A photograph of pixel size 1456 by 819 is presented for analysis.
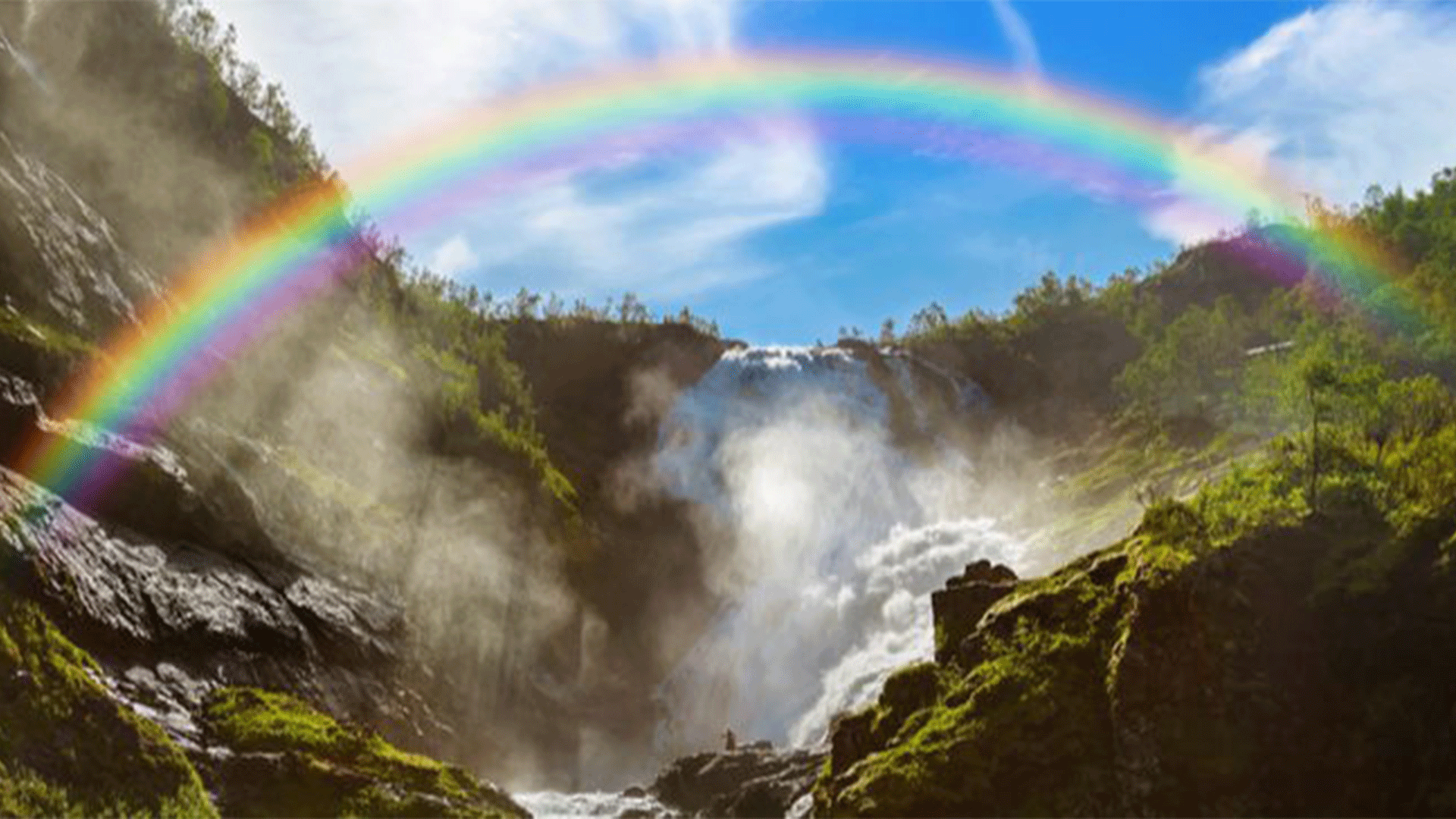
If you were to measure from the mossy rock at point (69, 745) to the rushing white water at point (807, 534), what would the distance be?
40.0 metres

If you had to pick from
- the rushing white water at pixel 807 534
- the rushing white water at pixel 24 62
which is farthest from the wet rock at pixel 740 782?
the rushing white water at pixel 24 62

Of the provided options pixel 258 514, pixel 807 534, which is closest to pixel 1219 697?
pixel 258 514

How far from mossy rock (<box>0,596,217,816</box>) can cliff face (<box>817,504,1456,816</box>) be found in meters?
14.6

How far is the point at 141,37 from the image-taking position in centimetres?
6291

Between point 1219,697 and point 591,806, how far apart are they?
26.3 m

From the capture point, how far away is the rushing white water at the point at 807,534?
67.8 m

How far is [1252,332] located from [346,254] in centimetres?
7365

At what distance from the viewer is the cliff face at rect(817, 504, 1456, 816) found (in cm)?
2266

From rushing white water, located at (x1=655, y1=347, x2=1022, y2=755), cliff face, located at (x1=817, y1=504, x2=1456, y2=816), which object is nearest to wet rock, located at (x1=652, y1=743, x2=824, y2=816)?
cliff face, located at (x1=817, y1=504, x2=1456, y2=816)

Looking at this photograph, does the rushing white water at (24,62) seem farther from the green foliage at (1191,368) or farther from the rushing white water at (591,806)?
the green foliage at (1191,368)

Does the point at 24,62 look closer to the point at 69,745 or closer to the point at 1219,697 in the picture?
the point at 69,745

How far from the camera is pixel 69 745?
24.3m

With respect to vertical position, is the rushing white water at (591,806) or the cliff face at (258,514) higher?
the cliff face at (258,514)

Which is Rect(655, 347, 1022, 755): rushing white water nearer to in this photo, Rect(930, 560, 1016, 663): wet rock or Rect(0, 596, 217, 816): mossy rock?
Rect(930, 560, 1016, 663): wet rock
